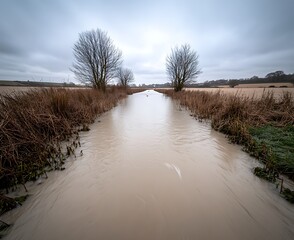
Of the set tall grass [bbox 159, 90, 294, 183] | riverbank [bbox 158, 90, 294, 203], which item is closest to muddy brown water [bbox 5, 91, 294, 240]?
riverbank [bbox 158, 90, 294, 203]

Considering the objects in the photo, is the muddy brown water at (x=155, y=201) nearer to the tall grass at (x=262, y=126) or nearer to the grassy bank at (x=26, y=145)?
the grassy bank at (x=26, y=145)

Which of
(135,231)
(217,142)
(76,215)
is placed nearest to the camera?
(135,231)

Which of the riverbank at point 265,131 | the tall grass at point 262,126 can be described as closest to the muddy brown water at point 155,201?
the riverbank at point 265,131

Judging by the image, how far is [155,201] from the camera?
6.41 feet

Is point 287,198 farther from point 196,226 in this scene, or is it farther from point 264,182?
point 196,226

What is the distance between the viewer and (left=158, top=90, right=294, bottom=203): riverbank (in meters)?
2.59

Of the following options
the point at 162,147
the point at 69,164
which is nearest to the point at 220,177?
the point at 162,147

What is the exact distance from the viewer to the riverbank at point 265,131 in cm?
259

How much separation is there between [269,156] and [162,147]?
2.30 meters

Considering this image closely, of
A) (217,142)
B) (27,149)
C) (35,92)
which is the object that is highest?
(35,92)

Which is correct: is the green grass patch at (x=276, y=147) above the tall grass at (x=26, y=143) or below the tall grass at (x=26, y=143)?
below

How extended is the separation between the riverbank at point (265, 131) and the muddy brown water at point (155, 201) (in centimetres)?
30

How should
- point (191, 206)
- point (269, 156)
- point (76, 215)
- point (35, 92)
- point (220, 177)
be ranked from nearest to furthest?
point (76, 215) → point (191, 206) → point (220, 177) → point (269, 156) → point (35, 92)

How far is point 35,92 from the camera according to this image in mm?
5281
